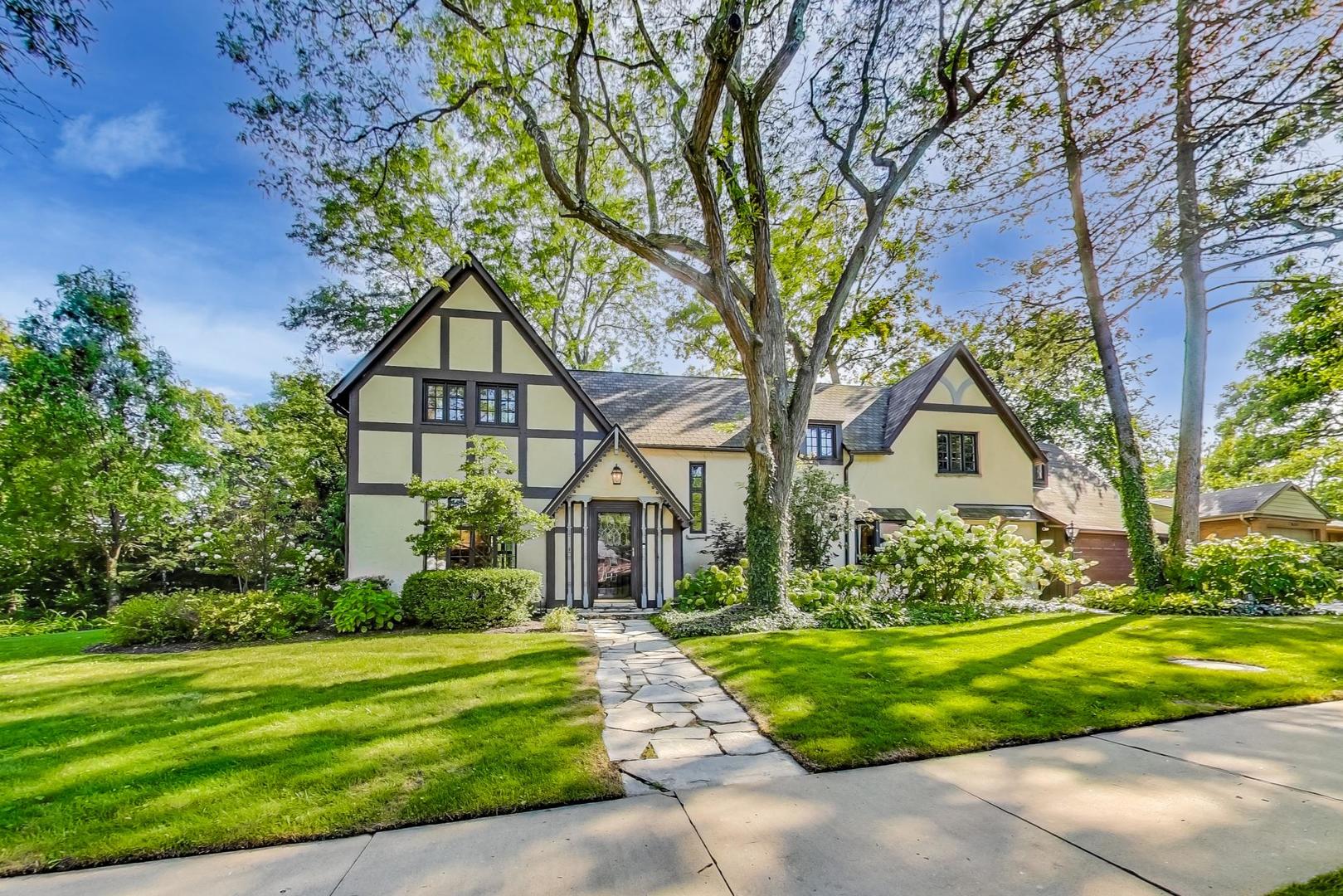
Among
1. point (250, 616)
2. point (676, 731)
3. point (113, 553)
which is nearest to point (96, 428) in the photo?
point (113, 553)

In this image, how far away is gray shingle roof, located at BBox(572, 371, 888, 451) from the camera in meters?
15.1

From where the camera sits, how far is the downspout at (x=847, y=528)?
1466 cm

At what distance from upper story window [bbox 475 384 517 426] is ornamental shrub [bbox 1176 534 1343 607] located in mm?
14179

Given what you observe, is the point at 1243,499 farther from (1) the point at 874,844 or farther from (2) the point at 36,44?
(2) the point at 36,44

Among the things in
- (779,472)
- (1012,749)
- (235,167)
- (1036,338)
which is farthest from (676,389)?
(1012,749)

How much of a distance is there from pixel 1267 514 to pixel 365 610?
28.7 meters

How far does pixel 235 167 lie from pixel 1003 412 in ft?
61.9

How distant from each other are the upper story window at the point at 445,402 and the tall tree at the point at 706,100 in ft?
15.6

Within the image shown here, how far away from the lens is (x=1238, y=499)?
69.5ft

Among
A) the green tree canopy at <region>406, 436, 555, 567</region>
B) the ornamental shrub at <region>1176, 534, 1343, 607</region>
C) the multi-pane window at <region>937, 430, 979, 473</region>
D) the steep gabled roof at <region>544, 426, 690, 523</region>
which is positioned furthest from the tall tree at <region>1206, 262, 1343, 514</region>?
the green tree canopy at <region>406, 436, 555, 567</region>

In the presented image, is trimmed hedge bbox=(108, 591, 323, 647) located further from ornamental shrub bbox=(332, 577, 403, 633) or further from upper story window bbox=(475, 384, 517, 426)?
upper story window bbox=(475, 384, 517, 426)

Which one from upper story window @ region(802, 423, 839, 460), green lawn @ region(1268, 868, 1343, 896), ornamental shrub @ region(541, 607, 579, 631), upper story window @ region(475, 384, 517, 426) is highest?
upper story window @ region(475, 384, 517, 426)

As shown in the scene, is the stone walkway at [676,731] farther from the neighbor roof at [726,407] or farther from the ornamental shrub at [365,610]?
the neighbor roof at [726,407]

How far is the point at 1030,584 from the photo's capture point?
Answer: 11945mm
